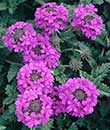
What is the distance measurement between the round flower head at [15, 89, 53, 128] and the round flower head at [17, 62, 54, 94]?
0.07 m

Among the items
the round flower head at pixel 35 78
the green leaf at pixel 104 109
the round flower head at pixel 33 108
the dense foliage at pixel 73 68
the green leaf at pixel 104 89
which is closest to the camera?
the round flower head at pixel 33 108

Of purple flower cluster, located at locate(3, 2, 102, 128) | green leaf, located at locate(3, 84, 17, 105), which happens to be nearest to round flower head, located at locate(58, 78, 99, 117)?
purple flower cluster, located at locate(3, 2, 102, 128)

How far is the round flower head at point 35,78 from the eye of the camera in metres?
2.50

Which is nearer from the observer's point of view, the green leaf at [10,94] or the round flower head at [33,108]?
the round flower head at [33,108]

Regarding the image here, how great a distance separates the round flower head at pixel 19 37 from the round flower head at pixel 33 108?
40cm

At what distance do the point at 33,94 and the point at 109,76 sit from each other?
0.76 metres

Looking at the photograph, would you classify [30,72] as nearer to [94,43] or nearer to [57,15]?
[57,15]

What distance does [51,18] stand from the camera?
277cm

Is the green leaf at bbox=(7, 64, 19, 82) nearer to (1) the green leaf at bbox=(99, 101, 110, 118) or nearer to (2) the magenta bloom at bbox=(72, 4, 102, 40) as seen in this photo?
(2) the magenta bloom at bbox=(72, 4, 102, 40)

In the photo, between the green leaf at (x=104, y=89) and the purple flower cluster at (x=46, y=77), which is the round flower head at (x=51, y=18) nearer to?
the purple flower cluster at (x=46, y=77)

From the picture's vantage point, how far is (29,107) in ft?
7.82

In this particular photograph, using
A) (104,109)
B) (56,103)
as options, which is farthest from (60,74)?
(104,109)

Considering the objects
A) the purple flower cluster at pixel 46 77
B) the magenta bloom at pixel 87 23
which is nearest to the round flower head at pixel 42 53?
the purple flower cluster at pixel 46 77

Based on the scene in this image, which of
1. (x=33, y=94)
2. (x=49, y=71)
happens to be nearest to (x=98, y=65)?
(x=49, y=71)
